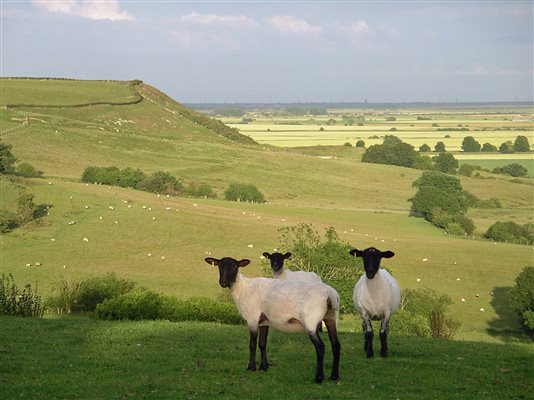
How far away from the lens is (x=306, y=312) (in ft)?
54.5

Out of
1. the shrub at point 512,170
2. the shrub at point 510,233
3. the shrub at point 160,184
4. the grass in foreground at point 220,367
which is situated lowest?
the shrub at point 512,170

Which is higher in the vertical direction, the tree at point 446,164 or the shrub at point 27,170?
the shrub at point 27,170

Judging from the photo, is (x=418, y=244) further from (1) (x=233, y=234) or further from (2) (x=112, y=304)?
(2) (x=112, y=304)

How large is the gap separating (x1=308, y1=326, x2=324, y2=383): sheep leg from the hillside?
26394 millimetres

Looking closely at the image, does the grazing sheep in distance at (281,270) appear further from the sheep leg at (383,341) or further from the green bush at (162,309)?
the green bush at (162,309)

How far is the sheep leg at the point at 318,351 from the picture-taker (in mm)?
16500

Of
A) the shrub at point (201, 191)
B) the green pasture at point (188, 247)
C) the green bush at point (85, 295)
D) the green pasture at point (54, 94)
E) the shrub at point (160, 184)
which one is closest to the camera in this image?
the green bush at point (85, 295)

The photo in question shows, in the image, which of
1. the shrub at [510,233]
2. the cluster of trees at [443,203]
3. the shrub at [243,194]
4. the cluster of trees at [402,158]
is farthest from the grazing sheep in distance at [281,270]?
the cluster of trees at [402,158]

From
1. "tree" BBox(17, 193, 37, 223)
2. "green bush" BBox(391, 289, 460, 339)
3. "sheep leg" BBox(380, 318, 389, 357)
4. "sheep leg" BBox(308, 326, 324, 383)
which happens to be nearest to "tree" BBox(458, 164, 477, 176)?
"green bush" BBox(391, 289, 460, 339)

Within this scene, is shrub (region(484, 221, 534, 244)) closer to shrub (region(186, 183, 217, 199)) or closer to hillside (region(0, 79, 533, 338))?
hillside (region(0, 79, 533, 338))

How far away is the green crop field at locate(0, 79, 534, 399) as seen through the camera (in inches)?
687

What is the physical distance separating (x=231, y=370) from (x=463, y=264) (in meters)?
54.2

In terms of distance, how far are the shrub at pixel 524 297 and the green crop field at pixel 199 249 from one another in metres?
1.70

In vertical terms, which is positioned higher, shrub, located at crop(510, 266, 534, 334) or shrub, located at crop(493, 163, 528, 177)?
shrub, located at crop(510, 266, 534, 334)
